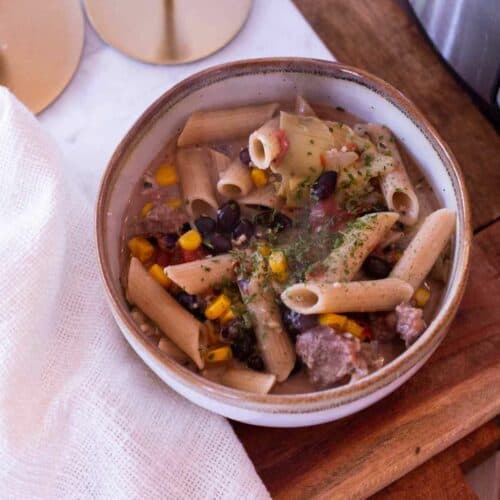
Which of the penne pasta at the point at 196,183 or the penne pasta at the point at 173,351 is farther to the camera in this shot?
the penne pasta at the point at 196,183

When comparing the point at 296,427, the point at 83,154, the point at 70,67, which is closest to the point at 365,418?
the point at 296,427

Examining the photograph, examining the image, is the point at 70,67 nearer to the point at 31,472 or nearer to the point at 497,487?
the point at 31,472

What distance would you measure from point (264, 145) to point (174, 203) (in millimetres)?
164

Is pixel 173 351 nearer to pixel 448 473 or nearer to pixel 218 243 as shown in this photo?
pixel 218 243

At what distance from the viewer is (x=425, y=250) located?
41.4 inches

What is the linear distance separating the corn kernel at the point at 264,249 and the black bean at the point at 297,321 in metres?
0.08

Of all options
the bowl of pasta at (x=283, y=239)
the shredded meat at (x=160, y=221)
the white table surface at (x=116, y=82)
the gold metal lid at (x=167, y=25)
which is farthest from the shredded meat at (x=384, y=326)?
the gold metal lid at (x=167, y=25)

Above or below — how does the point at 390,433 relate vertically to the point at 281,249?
below

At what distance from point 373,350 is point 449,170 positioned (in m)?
0.27

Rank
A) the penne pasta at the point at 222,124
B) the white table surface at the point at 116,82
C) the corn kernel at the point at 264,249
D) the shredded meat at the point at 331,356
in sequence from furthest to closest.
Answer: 1. the white table surface at the point at 116,82
2. the penne pasta at the point at 222,124
3. the corn kernel at the point at 264,249
4. the shredded meat at the point at 331,356

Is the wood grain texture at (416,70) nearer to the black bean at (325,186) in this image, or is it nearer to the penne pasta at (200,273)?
the black bean at (325,186)

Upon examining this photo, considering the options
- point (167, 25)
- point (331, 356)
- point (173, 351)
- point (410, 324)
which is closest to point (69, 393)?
point (173, 351)

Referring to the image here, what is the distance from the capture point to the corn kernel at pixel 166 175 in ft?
3.87

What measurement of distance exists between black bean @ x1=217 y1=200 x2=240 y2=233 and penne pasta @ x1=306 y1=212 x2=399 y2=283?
0.45 ft
